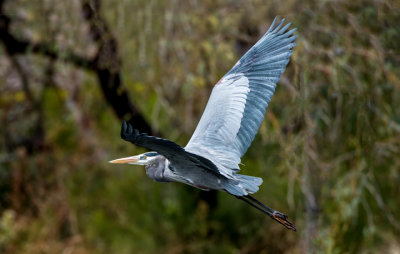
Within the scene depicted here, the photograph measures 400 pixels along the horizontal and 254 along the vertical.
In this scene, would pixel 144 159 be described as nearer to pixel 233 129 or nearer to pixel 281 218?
pixel 233 129

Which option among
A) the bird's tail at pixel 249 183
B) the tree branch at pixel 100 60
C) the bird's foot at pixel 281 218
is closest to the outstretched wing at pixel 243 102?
the bird's tail at pixel 249 183

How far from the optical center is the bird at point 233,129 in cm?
265

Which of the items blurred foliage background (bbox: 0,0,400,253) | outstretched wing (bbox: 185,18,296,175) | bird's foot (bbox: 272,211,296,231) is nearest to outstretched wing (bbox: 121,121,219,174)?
outstretched wing (bbox: 185,18,296,175)

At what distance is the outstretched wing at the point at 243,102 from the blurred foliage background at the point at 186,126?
41 centimetres

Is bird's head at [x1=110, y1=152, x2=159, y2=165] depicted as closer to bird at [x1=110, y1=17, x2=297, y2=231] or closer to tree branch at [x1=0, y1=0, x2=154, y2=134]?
bird at [x1=110, y1=17, x2=297, y2=231]

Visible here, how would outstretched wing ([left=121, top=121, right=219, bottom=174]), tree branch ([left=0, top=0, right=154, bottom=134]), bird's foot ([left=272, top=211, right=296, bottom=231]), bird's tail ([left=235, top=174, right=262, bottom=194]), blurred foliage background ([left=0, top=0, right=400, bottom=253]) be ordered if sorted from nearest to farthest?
outstretched wing ([left=121, top=121, right=219, bottom=174]), bird's tail ([left=235, top=174, right=262, bottom=194]), bird's foot ([left=272, top=211, right=296, bottom=231]), blurred foliage background ([left=0, top=0, right=400, bottom=253]), tree branch ([left=0, top=0, right=154, bottom=134])

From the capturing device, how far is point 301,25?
4184 millimetres

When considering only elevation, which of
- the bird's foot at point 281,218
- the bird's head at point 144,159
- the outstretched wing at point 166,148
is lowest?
the bird's foot at point 281,218

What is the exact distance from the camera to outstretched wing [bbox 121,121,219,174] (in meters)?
2.09

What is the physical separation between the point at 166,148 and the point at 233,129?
0.66 m

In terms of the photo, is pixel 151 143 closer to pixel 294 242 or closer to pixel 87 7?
pixel 87 7

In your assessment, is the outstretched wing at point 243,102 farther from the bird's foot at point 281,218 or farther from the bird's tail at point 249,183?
the bird's foot at point 281,218

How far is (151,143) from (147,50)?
245cm

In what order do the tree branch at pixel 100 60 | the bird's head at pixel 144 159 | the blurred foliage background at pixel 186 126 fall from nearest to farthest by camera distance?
the bird's head at pixel 144 159 < the blurred foliage background at pixel 186 126 < the tree branch at pixel 100 60
